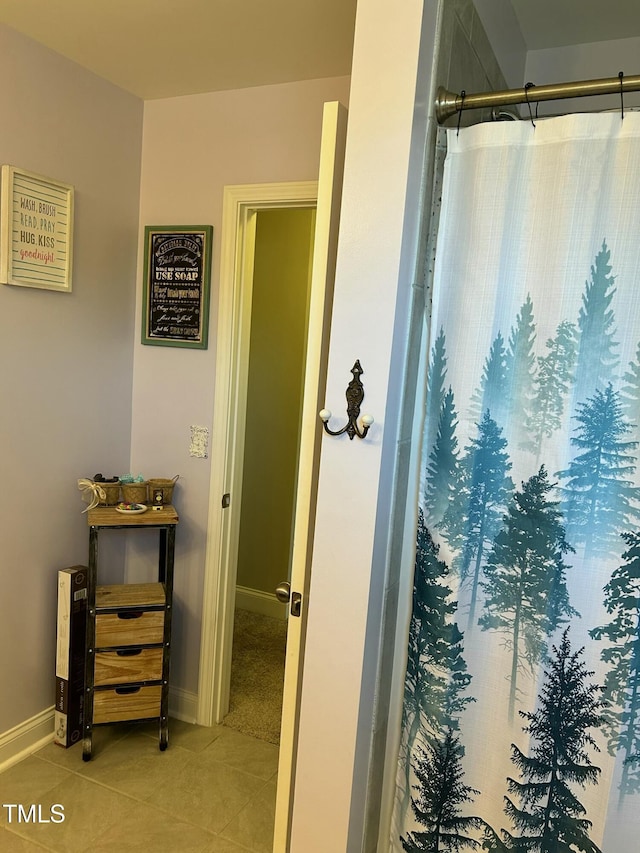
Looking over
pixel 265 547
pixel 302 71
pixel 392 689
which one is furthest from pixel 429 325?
pixel 265 547

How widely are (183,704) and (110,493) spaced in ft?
3.23

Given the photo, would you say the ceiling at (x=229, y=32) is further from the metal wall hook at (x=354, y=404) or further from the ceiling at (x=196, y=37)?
the metal wall hook at (x=354, y=404)

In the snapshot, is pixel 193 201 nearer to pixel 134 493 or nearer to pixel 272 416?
pixel 134 493

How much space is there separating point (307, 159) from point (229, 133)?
366 mm

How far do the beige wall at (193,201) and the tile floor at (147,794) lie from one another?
0.97ft

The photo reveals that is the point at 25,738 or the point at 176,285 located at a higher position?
the point at 176,285

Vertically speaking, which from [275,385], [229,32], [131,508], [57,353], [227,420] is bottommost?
[131,508]

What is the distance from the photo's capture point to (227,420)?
8.67 ft

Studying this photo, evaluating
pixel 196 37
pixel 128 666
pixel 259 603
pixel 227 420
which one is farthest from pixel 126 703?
pixel 196 37

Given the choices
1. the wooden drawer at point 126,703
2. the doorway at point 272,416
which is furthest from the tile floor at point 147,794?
the doorway at point 272,416

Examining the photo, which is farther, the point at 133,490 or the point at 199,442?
the point at 199,442

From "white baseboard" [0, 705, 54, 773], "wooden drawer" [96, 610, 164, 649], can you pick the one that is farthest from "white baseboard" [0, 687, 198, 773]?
"wooden drawer" [96, 610, 164, 649]

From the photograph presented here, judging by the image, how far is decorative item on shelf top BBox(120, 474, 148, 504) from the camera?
2576mm

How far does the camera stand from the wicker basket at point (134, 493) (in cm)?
258
